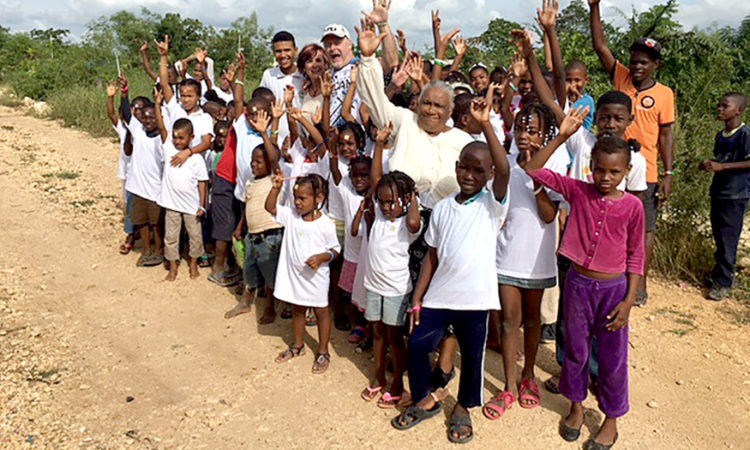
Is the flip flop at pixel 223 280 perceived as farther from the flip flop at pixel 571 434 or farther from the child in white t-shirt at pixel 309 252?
the flip flop at pixel 571 434

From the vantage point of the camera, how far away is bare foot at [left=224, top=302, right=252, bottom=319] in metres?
4.64

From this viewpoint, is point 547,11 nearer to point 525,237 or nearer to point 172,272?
point 525,237

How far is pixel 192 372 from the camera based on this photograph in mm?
3775

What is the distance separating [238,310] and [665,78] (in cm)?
768

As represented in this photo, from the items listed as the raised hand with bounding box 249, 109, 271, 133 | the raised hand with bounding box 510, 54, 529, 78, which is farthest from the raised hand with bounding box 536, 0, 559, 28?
the raised hand with bounding box 249, 109, 271, 133

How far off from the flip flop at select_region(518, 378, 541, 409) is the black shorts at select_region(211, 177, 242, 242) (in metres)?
2.93

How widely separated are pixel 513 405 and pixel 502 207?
4.18 feet

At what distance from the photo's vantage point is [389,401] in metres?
3.39

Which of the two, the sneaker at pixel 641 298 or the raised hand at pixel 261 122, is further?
the sneaker at pixel 641 298

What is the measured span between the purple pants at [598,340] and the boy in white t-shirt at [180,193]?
3568 millimetres

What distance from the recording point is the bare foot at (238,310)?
15.2 ft

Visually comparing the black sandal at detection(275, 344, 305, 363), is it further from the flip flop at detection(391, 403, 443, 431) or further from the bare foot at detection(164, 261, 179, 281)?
the bare foot at detection(164, 261, 179, 281)

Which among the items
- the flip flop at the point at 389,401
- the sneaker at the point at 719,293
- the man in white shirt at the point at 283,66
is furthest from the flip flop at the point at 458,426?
the man in white shirt at the point at 283,66

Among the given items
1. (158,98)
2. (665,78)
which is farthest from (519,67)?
(665,78)
